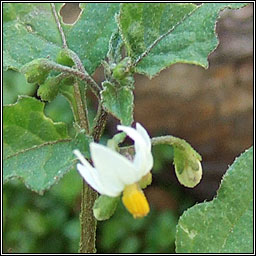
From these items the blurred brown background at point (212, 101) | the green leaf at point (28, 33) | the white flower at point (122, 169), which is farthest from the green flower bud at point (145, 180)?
the blurred brown background at point (212, 101)

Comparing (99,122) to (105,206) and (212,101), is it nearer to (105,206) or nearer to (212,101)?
(105,206)

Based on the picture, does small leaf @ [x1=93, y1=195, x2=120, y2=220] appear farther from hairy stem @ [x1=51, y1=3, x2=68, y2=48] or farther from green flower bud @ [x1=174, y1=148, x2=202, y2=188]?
hairy stem @ [x1=51, y1=3, x2=68, y2=48]

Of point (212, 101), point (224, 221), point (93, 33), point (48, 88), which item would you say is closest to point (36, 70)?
Result: point (48, 88)

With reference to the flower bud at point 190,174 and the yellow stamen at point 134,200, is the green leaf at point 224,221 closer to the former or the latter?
the flower bud at point 190,174

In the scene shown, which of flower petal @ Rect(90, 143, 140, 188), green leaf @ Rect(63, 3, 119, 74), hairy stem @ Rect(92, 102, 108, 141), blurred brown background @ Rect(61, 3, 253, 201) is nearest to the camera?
flower petal @ Rect(90, 143, 140, 188)

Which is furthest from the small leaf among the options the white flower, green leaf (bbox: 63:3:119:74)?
green leaf (bbox: 63:3:119:74)
